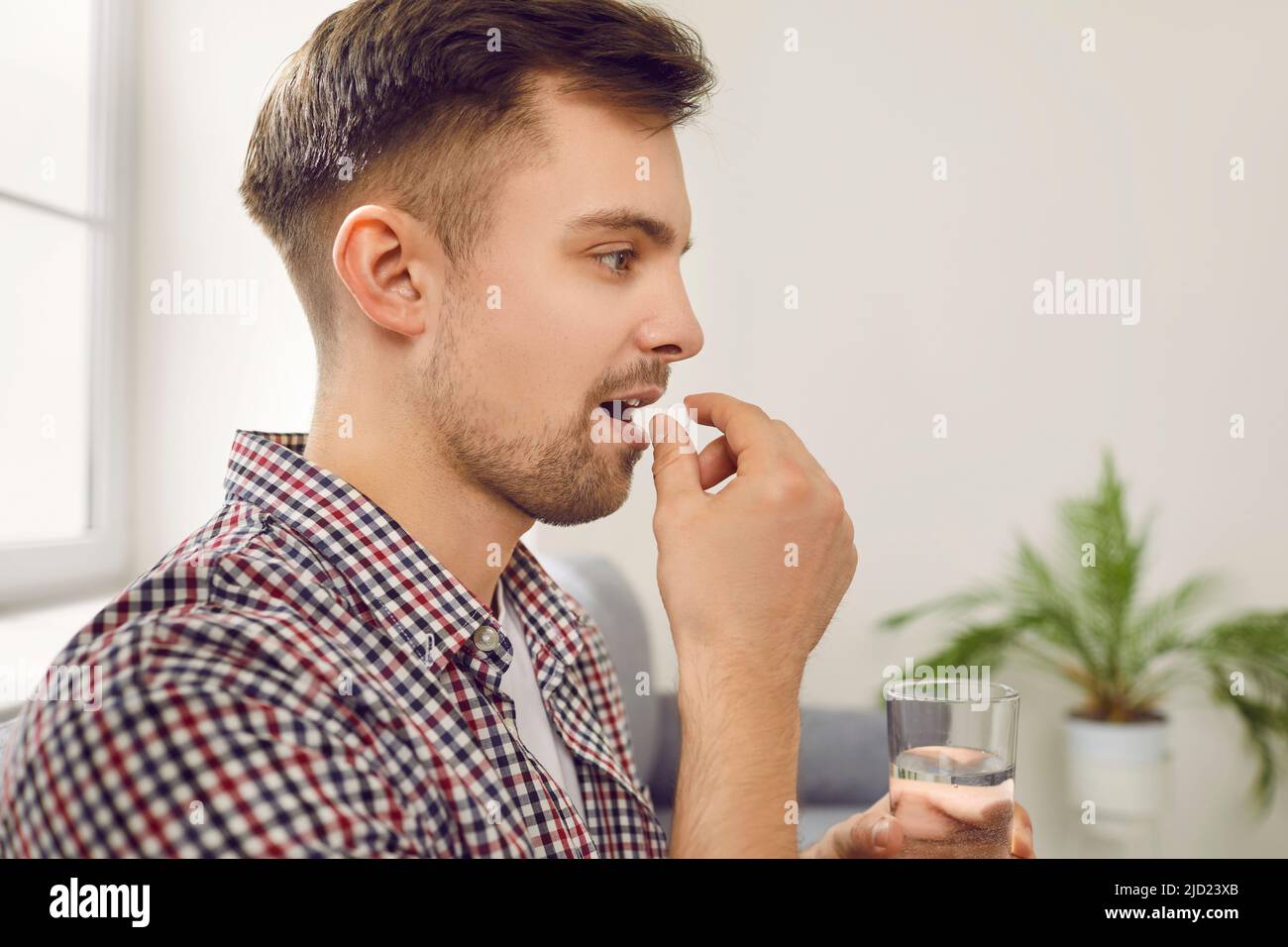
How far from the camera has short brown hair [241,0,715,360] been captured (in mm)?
841

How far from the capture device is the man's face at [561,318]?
Answer: 0.82 m

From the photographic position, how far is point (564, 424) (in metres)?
0.85

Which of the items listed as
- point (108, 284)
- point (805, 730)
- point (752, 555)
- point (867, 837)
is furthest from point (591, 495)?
point (805, 730)

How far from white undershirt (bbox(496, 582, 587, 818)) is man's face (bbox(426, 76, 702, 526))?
0.50ft

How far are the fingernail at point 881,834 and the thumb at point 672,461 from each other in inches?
11.1

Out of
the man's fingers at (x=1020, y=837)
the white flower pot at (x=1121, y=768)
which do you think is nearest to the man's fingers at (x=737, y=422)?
the man's fingers at (x=1020, y=837)

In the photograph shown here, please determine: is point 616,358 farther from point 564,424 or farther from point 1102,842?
point 1102,842

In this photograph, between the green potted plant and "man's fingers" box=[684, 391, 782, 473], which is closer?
"man's fingers" box=[684, 391, 782, 473]

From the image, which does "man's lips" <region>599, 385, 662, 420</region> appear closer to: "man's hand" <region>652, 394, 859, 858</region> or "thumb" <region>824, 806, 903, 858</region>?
"man's hand" <region>652, 394, 859, 858</region>

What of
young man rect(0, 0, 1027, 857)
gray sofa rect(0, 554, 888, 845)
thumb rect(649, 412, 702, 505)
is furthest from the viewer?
gray sofa rect(0, 554, 888, 845)

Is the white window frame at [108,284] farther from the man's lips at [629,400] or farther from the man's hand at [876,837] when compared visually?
the man's hand at [876,837]

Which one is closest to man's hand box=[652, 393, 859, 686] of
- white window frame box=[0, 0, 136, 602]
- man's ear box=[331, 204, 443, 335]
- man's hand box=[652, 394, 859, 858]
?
man's hand box=[652, 394, 859, 858]

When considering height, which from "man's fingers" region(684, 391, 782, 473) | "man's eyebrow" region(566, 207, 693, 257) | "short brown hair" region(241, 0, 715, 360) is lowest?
"man's fingers" region(684, 391, 782, 473)
